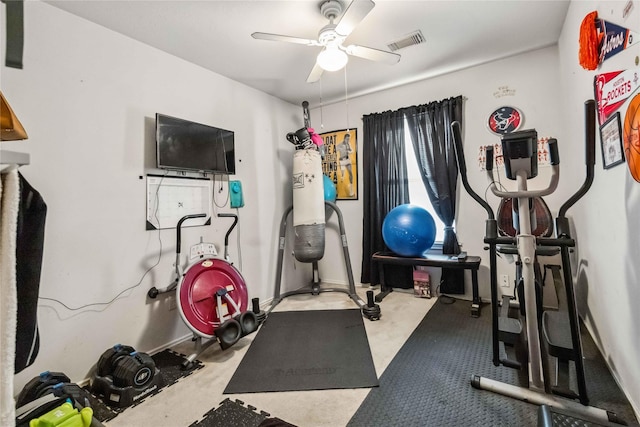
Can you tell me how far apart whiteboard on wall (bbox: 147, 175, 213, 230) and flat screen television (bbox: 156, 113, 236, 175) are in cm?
15

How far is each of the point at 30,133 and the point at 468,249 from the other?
3.88 m

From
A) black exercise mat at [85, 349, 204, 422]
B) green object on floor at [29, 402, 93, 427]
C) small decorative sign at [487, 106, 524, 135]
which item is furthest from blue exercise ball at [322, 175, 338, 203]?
green object on floor at [29, 402, 93, 427]

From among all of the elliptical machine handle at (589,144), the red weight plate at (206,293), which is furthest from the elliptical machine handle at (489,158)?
the red weight plate at (206,293)

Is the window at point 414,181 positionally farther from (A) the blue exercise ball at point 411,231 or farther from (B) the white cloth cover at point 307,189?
(B) the white cloth cover at point 307,189

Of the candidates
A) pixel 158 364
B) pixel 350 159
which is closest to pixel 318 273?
pixel 350 159

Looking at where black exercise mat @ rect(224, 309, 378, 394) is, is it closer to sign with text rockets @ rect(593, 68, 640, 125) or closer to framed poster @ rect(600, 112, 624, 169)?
framed poster @ rect(600, 112, 624, 169)

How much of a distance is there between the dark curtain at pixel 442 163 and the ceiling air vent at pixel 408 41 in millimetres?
877

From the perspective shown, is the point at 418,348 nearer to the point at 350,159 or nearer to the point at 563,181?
the point at 563,181

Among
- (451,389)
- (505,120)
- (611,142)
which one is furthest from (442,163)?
(451,389)

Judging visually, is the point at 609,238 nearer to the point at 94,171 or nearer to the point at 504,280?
the point at 504,280

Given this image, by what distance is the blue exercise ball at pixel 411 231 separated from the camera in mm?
3096

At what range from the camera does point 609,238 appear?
1.73 metres

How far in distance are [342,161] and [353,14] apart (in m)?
2.31

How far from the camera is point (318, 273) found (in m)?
4.04
